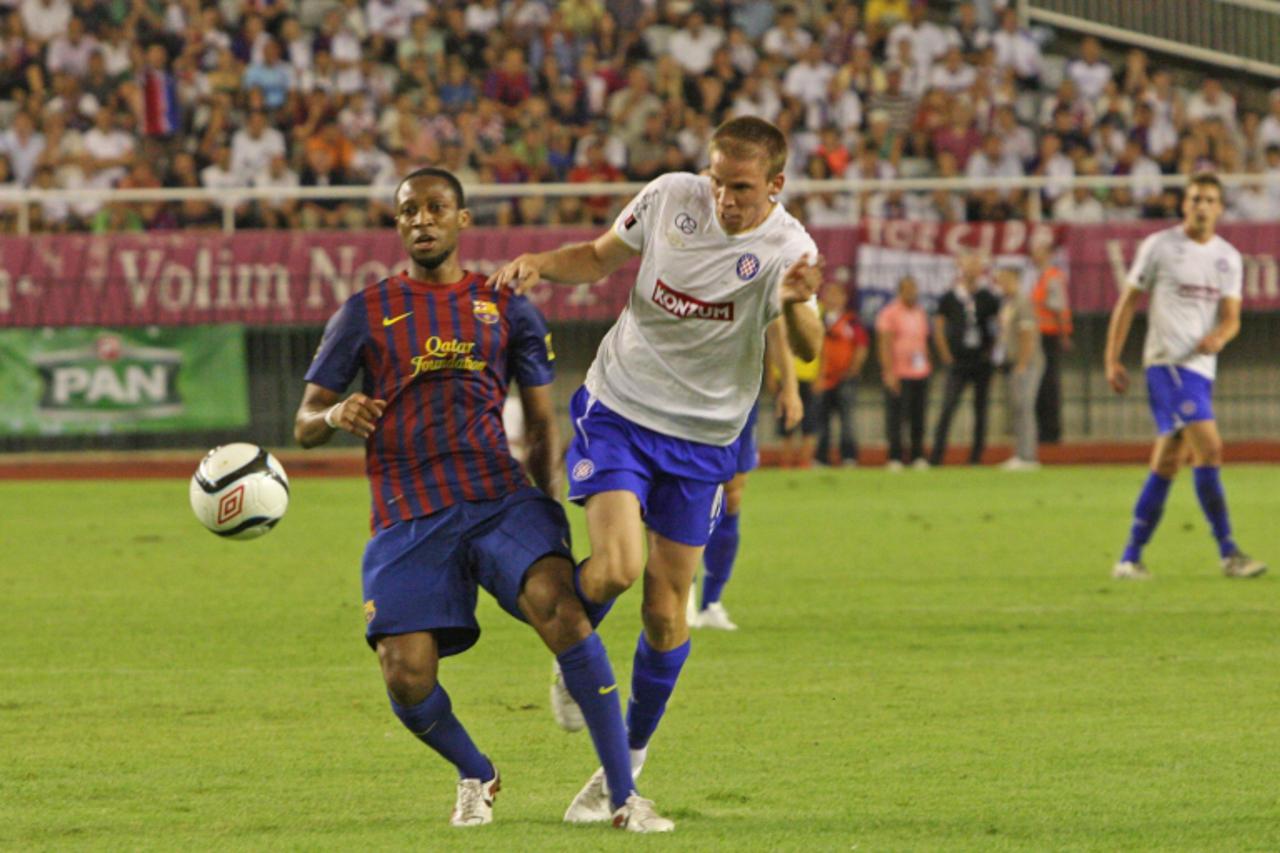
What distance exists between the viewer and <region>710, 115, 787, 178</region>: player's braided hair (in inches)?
228

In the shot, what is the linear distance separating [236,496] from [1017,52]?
20206 mm

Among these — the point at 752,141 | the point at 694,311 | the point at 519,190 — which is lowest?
the point at 694,311

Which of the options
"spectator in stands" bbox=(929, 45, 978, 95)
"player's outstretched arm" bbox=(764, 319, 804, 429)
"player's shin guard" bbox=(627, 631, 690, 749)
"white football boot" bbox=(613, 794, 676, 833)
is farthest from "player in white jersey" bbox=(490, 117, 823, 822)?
"spectator in stands" bbox=(929, 45, 978, 95)

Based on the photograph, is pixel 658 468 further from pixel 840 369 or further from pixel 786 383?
pixel 840 369

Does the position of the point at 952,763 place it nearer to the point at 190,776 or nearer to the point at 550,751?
the point at 550,751

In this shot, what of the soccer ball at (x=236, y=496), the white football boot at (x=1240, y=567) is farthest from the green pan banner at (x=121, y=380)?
the soccer ball at (x=236, y=496)

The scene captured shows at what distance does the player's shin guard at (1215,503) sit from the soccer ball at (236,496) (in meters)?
7.25

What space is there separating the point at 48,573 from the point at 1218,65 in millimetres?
18222

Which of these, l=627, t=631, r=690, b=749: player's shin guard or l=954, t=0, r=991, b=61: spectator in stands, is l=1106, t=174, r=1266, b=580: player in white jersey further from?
l=954, t=0, r=991, b=61: spectator in stands

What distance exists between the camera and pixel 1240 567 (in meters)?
11.9

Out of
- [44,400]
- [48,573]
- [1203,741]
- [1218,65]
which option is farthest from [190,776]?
[1218,65]

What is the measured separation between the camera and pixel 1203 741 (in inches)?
269

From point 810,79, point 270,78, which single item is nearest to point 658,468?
point 810,79

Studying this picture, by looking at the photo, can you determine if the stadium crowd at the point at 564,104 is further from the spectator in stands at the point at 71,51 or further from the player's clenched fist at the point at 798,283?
the player's clenched fist at the point at 798,283
